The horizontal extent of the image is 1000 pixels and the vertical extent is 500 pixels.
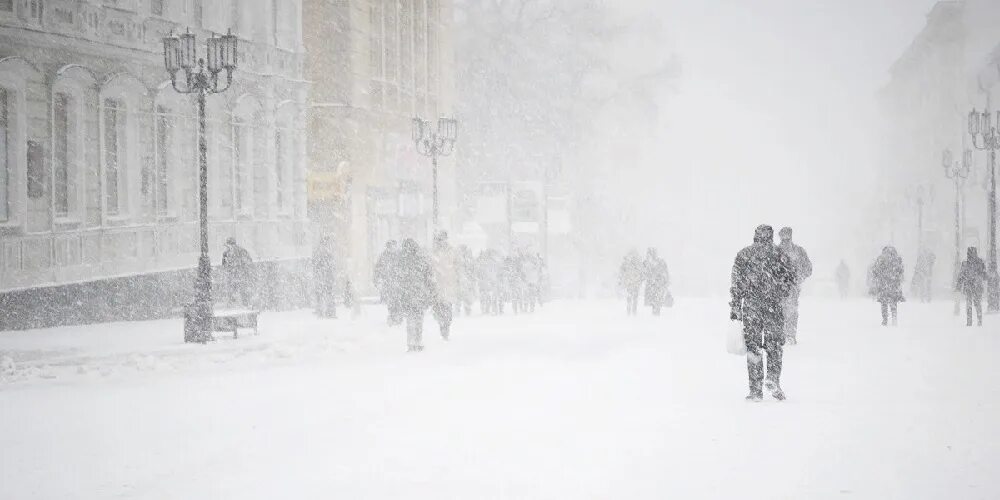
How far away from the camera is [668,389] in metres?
15.2

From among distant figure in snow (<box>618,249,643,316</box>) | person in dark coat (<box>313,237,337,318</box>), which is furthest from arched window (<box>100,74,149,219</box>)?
distant figure in snow (<box>618,249,643,316</box>)

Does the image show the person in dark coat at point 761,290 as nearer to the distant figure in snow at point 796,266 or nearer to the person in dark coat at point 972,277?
the distant figure in snow at point 796,266

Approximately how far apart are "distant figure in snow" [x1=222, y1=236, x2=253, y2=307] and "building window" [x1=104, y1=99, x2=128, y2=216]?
8.20 feet

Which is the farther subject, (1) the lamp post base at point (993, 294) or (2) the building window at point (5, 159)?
(1) the lamp post base at point (993, 294)

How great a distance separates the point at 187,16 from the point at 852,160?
153 m

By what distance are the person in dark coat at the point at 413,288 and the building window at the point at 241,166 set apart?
496 inches

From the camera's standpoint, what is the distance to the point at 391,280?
69.8ft

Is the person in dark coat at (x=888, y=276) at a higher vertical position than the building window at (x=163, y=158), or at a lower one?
lower

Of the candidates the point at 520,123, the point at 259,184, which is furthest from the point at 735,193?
the point at 259,184

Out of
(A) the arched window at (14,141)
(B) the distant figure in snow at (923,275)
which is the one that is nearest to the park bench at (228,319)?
(A) the arched window at (14,141)

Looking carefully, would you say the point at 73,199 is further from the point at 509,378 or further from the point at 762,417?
the point at 762,417

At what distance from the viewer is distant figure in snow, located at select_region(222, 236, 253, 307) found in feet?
86.3

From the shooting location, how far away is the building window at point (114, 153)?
2636 centimetres

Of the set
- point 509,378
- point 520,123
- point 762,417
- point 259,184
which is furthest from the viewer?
point 520,123
